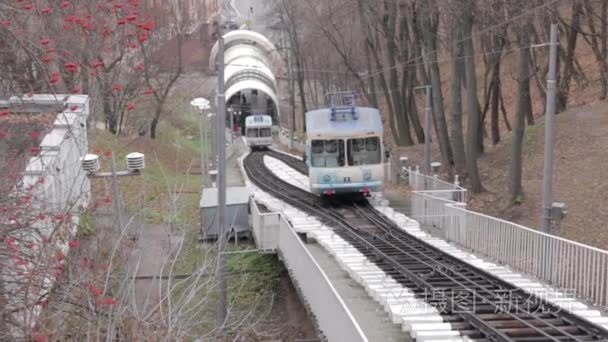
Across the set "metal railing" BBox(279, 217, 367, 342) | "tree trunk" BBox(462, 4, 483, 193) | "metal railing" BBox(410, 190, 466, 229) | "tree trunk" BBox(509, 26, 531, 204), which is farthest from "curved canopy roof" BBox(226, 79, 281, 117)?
"metal railing" BBox(279, 217, 367, 342)

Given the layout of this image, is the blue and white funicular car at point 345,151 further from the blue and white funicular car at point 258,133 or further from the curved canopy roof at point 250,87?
the curved canopy roof at point 250,87

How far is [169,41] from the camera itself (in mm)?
41844

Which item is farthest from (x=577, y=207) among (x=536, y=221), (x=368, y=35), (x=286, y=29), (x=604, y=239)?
(x=286, y=29)

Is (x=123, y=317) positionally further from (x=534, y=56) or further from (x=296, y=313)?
(x=534, y=56)

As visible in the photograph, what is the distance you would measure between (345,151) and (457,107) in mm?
4912

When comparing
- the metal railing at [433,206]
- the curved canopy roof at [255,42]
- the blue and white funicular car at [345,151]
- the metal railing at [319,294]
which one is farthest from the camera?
the curved canopy roof at [255,42]

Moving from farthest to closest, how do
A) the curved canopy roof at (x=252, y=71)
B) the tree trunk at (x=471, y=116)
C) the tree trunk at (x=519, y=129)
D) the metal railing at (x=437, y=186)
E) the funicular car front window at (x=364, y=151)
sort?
the curved canopy roof at (x=252, y=71) < the tree trunk at (x=471, y=116) < the funicular car front window at (x=364, y=151) < the tree trunk at (x=519, y=129) < the metal railing at (x=437, y=186)

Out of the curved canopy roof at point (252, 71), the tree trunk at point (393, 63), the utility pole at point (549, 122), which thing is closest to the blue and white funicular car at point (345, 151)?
the utility pole at point (549, 122)

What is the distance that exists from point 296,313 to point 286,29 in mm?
44658

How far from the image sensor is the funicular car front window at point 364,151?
24219 mm

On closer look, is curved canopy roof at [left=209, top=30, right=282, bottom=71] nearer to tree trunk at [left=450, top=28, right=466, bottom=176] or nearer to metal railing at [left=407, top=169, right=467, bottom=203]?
tree trunk at [left=450, top=28, right=466, bottom=176]

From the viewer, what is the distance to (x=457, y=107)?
26.0 m

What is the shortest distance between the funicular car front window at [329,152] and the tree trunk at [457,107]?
16.5 ft

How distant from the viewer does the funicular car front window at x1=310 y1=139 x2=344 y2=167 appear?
79.3ft
